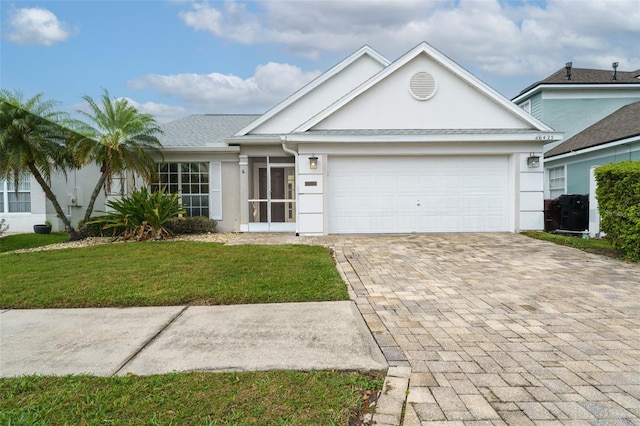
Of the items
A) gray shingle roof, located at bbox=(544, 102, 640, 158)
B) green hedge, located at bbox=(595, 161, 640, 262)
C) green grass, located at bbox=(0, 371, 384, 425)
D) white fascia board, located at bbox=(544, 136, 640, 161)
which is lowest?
green grass, located at bbox=(0, 371, 384, 425)

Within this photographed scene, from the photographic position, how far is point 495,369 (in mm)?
3350

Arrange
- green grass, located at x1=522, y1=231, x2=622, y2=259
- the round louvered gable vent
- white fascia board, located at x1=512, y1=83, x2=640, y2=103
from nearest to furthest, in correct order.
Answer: green grass, located at x1=522, y1=231, x2=622, y2=259 < the round louvered gable vent < white fascia board, located at x1=512, y1=83, x2=640, y2=103

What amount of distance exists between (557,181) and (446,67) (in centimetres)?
828

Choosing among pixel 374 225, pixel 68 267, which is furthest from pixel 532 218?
pixel 68 267

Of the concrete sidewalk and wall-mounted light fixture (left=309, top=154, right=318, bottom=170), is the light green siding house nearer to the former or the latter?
wall-mounted light fixture (left=309, top=154, right=318, bottom=170)

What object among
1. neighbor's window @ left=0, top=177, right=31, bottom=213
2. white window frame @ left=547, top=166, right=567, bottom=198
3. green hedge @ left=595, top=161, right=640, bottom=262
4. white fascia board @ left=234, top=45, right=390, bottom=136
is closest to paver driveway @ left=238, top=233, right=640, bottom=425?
green hedge @ left=595, top=161, right=640, bottom=262

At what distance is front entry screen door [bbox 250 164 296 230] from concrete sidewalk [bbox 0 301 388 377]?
8.91 meters

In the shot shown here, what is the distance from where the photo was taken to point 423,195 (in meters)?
12.4

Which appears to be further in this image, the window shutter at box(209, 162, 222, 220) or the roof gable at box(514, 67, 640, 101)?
the roof gable at box(514, 67, 640, 101)

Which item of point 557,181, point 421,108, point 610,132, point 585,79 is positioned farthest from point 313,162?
point 585,79

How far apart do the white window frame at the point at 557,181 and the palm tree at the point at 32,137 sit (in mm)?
17890

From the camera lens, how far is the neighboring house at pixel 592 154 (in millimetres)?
12406

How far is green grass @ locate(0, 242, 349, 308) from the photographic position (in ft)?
18.3

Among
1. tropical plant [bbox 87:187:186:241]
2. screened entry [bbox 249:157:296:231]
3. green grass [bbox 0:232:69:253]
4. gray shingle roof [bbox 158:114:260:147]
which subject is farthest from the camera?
gray shingle roof [bbox 158:114:260:147]
